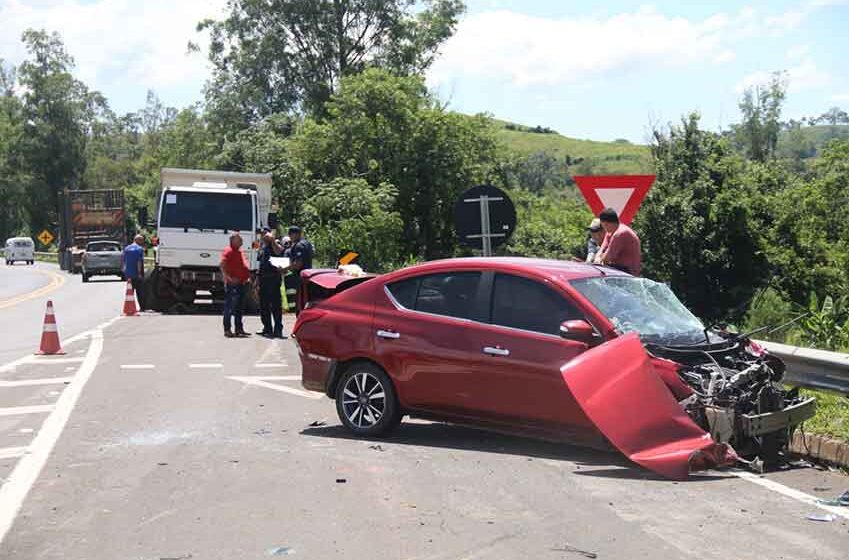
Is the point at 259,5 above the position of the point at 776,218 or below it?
above

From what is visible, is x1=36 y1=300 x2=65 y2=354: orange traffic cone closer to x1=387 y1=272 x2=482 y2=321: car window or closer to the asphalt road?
the asphalt road

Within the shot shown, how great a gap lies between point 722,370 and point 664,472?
1034mm

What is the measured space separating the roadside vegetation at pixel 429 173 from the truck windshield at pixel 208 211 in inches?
89.1

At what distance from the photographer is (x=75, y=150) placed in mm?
100188

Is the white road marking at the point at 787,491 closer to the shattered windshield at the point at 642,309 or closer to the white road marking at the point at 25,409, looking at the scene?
the shattered windshield at the point at 642,309

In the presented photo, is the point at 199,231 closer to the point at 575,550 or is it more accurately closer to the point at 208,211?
the point at 208,211

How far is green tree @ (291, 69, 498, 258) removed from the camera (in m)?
42.1

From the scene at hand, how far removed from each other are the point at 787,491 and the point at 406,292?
363 cm

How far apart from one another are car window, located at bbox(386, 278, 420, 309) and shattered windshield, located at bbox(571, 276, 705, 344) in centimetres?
149

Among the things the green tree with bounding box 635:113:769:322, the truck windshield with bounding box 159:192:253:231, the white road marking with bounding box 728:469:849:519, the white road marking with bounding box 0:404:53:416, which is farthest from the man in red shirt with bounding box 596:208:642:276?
the green tree with bounding box 635:113:769:322

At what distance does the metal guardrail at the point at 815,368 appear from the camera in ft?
29.0

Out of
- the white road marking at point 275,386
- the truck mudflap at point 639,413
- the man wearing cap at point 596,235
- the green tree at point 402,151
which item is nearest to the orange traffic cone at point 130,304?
the white road marking at point 275,386

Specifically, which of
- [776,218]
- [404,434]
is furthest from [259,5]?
[404,434]

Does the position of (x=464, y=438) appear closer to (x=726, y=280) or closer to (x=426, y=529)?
(x=426, y=529)
